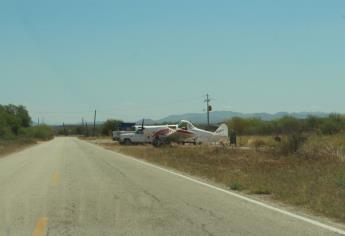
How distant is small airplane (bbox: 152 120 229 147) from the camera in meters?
63.4

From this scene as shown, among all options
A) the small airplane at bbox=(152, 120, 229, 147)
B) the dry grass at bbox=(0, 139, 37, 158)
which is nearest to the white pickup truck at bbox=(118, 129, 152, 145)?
the small airplane at bbox=(152, 120, 229, 147)

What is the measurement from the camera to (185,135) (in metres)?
65.1

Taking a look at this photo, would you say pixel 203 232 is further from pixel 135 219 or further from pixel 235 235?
pixel 135 219

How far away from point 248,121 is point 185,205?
11612 cm

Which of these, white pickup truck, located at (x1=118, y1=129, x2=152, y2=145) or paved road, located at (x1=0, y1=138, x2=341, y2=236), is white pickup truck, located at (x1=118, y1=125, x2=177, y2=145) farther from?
paved road, located at (x1=0, y1=138, x2=341, y2=236)

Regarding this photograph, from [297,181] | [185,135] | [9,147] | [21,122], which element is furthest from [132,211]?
[21,122]

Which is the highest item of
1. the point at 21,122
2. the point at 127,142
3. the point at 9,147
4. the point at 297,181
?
the point at 21,122

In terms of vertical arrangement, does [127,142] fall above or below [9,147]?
above

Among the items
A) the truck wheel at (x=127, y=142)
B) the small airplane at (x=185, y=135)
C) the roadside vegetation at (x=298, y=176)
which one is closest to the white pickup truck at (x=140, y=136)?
the truck wheel at (x=127, y=142)

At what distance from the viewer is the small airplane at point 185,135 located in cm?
6342

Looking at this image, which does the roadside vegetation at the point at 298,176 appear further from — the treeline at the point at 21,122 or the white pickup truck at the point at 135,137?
the treeline at the point at 21,122

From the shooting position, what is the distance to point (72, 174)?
2358 cm

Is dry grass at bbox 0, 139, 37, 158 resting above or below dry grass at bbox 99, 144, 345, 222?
above

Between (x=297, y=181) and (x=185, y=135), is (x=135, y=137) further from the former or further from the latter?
(x=297, y=181)
